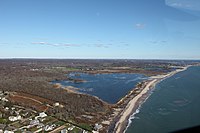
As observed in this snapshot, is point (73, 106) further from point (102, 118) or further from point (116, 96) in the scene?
point (116, 96)

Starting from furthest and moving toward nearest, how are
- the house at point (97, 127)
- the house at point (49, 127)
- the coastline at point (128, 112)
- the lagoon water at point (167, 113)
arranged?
the lagoon water at point (167, 113)
the coastline at point (128, 112)
the house at point (97, 127)
the house at point (49, 127)

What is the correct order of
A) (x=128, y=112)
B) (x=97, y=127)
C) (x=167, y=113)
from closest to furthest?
1. (x=97, y=127)
2. (x=167, y=113)
3. (x=128, y=112)

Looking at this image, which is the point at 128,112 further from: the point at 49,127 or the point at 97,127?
the point at 49,127

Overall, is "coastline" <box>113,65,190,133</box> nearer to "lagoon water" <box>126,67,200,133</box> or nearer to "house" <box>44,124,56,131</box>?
"lagoon water" <box>126,67,200,133</box>

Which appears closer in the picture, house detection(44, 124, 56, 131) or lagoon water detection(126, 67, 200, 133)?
house detection(44, 124, 56, 131)

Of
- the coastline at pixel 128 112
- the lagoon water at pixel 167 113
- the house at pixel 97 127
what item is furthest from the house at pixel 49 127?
the lagoon water at pixel 167 113

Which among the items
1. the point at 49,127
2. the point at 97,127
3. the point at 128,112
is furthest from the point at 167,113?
the point at 49,127

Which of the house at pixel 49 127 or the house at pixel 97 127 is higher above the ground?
the house at pixel 49 127

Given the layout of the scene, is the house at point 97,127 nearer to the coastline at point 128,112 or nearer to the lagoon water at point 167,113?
the coastline at point 128,112

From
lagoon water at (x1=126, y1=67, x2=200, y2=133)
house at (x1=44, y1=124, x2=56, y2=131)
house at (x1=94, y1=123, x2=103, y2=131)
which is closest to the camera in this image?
house at (x1=44, y1=124, x2=56, y2=131)

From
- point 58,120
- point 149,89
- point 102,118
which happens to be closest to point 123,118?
point 102,118

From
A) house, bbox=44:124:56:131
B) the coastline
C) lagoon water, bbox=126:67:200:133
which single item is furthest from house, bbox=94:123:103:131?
house, bbox=44:124:56:131
